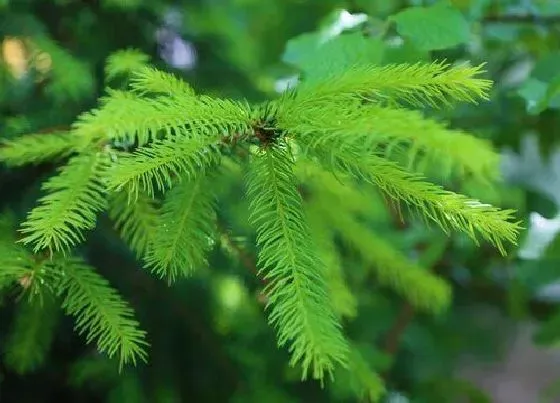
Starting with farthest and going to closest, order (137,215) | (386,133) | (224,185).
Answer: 1. (224,185)
2. (137,215)
3. (386,133)

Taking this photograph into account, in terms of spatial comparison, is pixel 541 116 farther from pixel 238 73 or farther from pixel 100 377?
pixel 100 377

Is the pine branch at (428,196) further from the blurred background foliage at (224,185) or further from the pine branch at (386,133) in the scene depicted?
the blurred background foliage at (224,185)

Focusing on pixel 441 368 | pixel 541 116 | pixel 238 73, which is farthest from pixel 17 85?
pixel 441 368

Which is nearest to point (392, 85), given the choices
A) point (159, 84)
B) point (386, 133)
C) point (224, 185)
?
point (386, 133)

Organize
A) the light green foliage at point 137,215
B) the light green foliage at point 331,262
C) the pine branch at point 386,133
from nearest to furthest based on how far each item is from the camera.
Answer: the pine branch at point 386,133 → the light green foliage at point 137,215 → the light green foliage at point 331,262

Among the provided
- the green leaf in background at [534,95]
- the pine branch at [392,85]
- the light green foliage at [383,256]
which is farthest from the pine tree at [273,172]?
the light green foliage at [383,256]

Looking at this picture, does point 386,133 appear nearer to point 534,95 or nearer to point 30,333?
point 534,95
